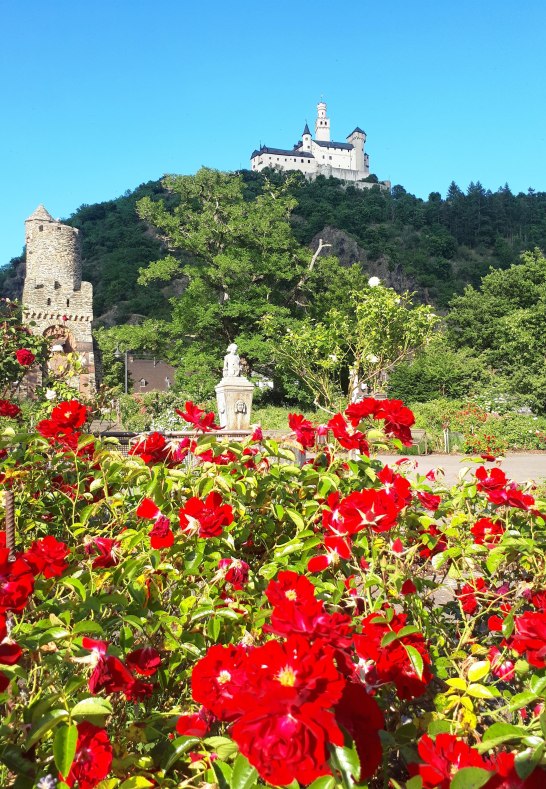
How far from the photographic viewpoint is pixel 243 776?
81 cm

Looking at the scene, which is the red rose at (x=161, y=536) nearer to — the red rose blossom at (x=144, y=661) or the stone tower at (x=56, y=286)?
the red rose blossom at (x=144, y=661)

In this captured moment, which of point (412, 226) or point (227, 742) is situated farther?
point (412, 226)

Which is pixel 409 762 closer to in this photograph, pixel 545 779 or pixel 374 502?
pixel 545 779

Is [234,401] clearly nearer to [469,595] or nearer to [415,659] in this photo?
[469,595]

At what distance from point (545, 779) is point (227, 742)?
47cm

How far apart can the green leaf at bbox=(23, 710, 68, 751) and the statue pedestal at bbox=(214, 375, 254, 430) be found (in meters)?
11.1

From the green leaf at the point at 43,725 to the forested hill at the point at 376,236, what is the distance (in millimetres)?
50320

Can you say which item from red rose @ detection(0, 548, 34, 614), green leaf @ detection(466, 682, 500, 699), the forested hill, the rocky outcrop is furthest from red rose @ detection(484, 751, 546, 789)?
the rocky outcrop

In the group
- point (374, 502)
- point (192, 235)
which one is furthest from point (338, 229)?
point (374, 502)

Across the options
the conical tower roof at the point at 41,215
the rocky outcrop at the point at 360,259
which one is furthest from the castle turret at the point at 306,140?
the conical tower roof at the point at 41,215

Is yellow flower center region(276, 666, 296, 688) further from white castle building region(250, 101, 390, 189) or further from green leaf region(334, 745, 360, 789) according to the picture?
white castle building region(250, 101, 390, 189)

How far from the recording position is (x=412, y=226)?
7919cm

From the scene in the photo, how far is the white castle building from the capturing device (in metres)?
98.1

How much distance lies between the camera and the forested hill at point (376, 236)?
180 feet
